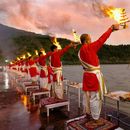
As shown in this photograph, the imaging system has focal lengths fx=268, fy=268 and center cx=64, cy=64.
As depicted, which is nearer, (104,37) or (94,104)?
(104,37)

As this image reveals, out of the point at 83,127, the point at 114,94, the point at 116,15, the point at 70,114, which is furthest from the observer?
the point at 70,114

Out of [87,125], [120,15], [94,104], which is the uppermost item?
[120,15]

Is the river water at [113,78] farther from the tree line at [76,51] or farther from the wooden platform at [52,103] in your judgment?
the tree line at [76,51]

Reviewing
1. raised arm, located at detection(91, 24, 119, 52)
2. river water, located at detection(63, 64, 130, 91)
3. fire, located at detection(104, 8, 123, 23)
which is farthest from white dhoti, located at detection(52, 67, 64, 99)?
river water, located at detection(63, 64, 130, 91)

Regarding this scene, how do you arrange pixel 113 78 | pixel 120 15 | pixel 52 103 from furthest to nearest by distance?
pixel 113 78
pixel 52 103
pixel 120 15

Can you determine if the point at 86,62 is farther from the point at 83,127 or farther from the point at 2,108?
the point at 2,108

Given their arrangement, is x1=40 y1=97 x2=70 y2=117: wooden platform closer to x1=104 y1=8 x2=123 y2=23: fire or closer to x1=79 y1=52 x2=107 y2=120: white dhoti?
x1=79 y1=52 x2=107 y2=120: white dhoti

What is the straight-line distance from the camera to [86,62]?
234 inches

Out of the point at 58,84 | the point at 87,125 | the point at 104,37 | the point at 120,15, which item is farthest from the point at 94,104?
the point at 58,84

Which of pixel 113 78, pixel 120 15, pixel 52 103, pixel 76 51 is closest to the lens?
pixel 120 15

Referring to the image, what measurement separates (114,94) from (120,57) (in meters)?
121

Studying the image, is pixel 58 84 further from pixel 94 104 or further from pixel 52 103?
pixel 94 104

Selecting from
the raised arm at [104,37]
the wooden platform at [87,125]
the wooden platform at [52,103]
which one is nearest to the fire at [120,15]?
the raised arm at [104,37]

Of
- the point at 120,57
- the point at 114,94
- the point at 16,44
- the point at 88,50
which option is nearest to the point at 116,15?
the point at 88,50
